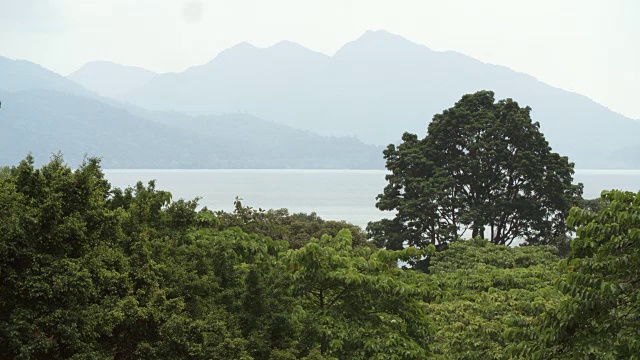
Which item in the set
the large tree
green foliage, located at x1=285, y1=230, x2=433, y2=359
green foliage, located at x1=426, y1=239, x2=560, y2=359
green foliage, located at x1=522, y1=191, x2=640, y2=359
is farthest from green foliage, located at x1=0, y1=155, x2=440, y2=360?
the large tree

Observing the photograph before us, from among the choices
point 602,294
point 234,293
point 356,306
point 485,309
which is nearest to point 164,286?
point 234,293

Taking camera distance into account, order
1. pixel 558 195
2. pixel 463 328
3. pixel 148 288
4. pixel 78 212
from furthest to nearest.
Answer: pixel 558 195 < pixel 463 328 < pixel 148 288 < pixel 78 212

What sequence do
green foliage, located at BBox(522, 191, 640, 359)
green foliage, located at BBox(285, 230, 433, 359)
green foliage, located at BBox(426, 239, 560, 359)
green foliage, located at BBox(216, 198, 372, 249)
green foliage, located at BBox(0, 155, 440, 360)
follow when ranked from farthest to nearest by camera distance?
1. green foliage, located at BBox(216, 198, 372, 249)
2. green foliage, located at BBox(426, 239, 560, 359)
3. green foliage, located at BBox(285, 230, 433, 359)
4. green foliage, located at BBox(0, 155, 440, 360)
5. green foliage, located at BBox(522, 191, 640, 359)

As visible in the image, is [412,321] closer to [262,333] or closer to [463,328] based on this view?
[463,328]

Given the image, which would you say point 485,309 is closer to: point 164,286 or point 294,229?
point 164,286

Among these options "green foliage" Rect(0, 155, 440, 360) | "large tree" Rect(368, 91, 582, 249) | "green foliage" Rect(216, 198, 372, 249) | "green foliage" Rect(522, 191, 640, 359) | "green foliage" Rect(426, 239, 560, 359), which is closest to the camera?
"green foliage" Rect(522, 191, 640, 359)

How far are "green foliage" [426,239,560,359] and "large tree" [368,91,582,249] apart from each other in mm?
12675

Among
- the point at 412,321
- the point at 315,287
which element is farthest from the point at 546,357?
the point at 315,287

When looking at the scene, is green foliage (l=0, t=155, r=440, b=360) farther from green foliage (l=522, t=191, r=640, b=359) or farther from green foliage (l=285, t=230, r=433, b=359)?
green foliage (l=522, t=191, r=640, b=359)

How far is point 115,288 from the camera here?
Result: 10.1m

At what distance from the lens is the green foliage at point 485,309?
12.1 meters

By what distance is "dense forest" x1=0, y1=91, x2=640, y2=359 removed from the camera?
8.44 meters

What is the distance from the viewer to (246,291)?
11.7 meters

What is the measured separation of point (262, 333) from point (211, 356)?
127 centimetres
